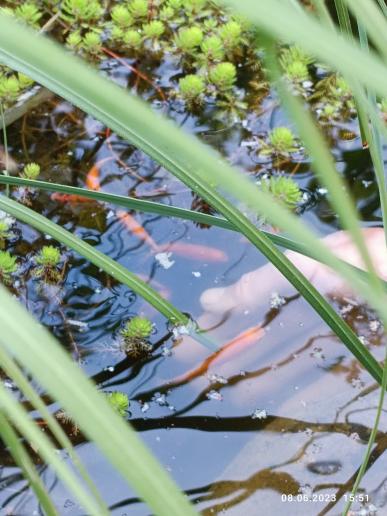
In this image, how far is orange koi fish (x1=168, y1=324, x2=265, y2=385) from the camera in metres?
1.61

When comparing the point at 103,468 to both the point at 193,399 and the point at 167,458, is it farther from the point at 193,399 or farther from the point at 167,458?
the point at 193,399

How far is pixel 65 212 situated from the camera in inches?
76.6

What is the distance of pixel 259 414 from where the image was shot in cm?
154

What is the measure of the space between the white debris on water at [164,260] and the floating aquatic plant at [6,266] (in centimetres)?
37

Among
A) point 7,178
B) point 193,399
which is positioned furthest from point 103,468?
point 7,178

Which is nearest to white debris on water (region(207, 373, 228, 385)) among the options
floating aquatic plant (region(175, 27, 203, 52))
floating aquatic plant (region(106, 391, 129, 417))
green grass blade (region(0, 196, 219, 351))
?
floating aquatic plant (region(106, 391, 129, 417))

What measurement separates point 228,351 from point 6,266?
1.93ft

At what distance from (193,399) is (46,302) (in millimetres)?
462

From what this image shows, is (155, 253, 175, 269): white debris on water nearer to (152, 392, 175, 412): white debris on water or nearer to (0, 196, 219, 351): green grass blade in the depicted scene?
(152, 392, 175, 412): white debris on water

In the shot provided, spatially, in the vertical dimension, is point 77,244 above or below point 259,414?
above

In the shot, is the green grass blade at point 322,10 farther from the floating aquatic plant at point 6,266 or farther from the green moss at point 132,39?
the green moss at point 132,39

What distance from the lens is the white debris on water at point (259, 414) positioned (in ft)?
5.05

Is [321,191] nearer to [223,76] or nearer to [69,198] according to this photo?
[223,76]

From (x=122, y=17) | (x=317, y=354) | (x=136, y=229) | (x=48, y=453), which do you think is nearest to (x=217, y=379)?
(x=317, y=354)
